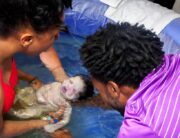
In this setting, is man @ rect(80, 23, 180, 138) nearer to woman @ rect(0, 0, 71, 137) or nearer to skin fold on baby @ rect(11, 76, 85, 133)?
woman @ rect(0, 0, 71, 137)

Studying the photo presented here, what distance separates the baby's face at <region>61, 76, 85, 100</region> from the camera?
1.70 meters

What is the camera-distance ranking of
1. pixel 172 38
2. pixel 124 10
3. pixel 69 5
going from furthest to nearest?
1. pixel 124 10
2. pixel 172 38
3. pixel 69 5

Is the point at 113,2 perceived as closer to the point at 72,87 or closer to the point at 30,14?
the point at 72,87

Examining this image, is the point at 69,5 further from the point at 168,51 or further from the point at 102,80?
the point at 168,51

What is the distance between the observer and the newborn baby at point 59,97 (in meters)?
1.70

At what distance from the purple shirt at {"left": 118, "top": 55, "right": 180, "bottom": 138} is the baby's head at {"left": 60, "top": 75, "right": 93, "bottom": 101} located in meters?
0.70

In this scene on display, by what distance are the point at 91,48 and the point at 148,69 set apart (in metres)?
0.20

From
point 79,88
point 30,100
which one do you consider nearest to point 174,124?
point 79,88

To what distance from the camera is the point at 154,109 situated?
100cm

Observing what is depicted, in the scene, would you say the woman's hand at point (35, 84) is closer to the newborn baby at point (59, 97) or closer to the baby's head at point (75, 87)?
the newborn baby at point (59, 97)

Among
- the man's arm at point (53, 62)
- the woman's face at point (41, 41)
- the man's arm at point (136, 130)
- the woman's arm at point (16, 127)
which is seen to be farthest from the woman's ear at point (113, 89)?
the man's arm at point (53, 62)

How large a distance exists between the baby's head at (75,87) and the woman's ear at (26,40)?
2.09 ft

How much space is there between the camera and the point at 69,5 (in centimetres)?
110

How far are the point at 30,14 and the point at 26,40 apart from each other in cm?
12
